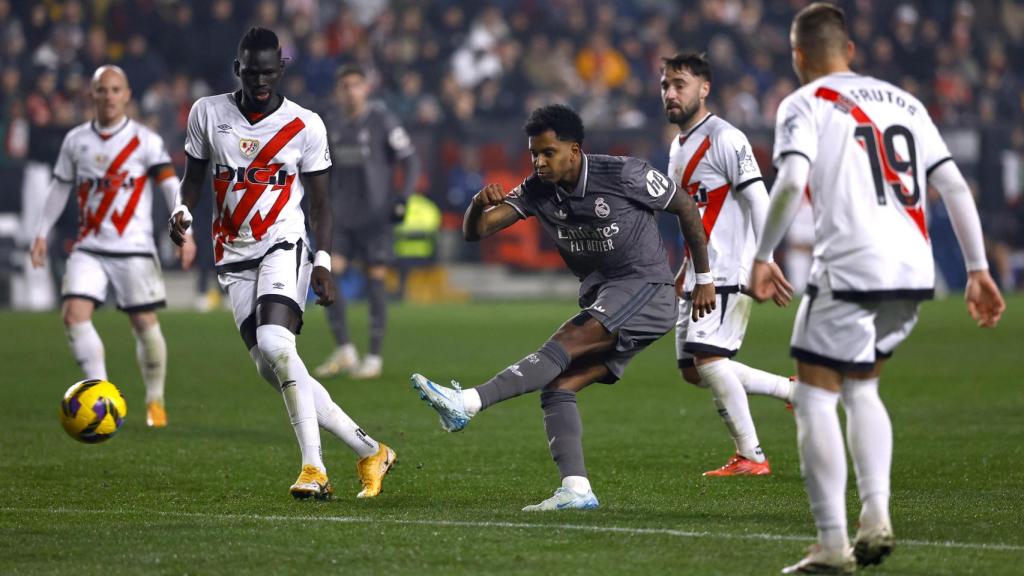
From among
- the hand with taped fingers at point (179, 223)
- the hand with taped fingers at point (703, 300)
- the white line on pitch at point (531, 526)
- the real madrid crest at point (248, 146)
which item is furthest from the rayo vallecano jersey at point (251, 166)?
the hand with taped fingers at point (703, 300)

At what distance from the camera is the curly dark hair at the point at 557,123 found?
7.08 m

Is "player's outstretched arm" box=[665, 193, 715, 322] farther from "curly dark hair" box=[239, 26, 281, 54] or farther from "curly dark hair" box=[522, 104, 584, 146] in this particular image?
"curly dark hair" box=[239, 26, 281, 54]

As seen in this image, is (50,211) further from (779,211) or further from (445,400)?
(779,211)

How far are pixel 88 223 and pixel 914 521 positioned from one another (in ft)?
20.4

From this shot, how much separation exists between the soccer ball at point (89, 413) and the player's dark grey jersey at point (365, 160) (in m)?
6.23

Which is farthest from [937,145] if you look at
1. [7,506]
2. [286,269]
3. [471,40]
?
[471,40]

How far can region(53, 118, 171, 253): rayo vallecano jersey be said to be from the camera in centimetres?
1062

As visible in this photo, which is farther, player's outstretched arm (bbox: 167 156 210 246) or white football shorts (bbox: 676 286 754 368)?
white football shorts (bbox: 676 286 754 368)

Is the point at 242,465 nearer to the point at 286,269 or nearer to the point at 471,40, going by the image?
the point at 286,269

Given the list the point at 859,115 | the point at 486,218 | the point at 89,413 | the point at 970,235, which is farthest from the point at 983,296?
the point at 89,413

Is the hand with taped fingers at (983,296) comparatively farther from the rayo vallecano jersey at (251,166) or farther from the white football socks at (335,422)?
the rayo vallecano jersey at (251,166)

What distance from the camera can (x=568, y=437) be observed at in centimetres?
710


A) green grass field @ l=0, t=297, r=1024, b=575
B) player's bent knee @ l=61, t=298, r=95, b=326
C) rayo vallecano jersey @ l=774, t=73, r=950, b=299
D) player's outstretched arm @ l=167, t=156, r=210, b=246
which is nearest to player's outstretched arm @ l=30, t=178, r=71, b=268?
player's bent knee @ l=61, t=298, r=95, b=326

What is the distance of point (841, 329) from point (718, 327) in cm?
306
